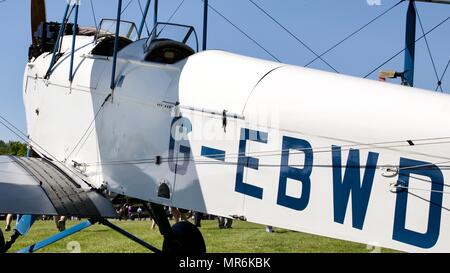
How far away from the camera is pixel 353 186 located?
458cm

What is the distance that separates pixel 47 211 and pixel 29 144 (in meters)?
2.64

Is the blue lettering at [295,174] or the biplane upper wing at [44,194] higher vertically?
the blue lettering at [295,174]

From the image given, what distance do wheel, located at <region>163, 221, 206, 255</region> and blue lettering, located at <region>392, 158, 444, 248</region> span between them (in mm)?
3678

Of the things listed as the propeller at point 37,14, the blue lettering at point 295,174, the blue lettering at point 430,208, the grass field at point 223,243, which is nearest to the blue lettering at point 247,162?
the blue lettering at point 295,174

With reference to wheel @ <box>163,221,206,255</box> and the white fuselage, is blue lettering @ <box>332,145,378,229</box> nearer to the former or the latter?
the white fuselage

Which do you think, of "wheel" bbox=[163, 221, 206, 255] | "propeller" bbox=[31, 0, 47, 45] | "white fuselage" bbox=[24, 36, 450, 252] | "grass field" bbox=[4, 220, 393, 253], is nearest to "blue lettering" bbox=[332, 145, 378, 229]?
"white fuselage" bbox=[24, 36, 450, 252]

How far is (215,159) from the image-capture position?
18.2ft

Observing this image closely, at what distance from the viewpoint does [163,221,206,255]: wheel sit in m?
7.68

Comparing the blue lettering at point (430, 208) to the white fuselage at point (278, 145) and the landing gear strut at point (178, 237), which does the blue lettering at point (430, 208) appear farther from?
the landing gear strut at point (178, 237)

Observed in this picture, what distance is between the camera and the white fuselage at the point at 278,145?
14.2 ft

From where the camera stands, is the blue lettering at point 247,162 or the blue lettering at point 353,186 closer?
the blue lettering at point 353,186

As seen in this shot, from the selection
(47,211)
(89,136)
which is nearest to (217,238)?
(89,136)
